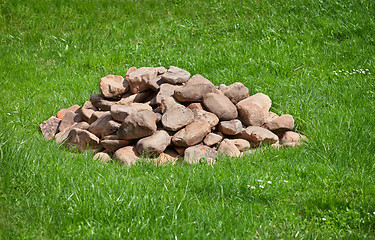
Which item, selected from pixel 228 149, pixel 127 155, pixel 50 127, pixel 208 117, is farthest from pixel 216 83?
pixel 50 127

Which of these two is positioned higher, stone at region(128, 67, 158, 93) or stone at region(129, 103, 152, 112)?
stone at region(128, 67, 158, 93)

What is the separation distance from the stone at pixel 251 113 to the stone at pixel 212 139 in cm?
53

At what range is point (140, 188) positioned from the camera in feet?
13.3

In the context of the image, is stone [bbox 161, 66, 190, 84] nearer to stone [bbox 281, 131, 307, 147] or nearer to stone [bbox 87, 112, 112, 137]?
stone [bbox 87, 112, 112, 137]

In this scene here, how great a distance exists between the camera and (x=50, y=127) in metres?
6.72

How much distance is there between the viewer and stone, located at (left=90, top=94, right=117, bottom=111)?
6.44m

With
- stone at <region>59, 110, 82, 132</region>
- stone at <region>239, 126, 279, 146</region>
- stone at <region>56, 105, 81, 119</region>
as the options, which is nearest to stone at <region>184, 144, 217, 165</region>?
stone at <region>239, 126, 279, 146</region>

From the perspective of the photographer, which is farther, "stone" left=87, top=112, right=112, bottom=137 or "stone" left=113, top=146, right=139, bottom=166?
"stone" left=87, top=112, right=112, bottom=137

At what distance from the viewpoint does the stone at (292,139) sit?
554cm

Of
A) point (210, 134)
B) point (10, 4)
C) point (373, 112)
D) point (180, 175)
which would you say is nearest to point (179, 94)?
point (210, 134)

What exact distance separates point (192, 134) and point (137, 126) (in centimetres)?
72

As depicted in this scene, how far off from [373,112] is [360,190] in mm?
2191

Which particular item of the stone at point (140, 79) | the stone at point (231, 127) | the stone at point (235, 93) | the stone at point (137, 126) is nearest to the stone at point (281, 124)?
the stone at point (231, 127)

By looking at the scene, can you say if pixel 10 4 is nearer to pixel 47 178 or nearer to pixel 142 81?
pixel 142 81
